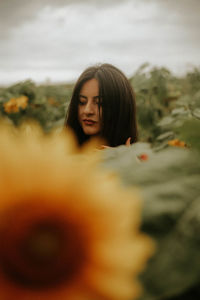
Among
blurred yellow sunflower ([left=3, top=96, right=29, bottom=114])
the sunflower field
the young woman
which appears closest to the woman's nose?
the young woman

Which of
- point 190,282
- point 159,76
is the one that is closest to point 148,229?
point 190,282

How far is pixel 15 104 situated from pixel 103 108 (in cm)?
181

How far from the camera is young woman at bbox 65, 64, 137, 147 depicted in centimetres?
167

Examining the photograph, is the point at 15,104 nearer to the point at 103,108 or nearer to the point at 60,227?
the point at 103,108

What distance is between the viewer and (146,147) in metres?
0.43

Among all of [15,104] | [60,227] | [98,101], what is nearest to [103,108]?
[98,101]

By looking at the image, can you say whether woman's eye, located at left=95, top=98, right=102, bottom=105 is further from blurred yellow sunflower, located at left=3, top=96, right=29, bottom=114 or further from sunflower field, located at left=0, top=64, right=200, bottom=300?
blurred yellow sunflower, located at left=3, top=96, right=29, bottom=114

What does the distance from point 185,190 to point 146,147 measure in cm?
10

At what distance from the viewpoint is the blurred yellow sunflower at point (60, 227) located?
0.25 metres

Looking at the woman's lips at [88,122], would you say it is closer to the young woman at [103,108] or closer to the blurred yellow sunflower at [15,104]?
the young woman at [103,108]

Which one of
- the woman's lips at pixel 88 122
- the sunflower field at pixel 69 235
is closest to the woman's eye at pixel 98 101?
the woman's lips at pixel 88 122

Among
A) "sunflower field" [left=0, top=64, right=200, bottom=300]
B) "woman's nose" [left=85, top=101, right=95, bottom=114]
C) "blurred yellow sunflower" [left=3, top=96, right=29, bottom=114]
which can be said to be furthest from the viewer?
"blurred yellow sunflower" [left=3, top=96, right=29, bottom=114]

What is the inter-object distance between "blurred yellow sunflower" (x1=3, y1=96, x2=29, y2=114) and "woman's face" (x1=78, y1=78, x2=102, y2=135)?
1613mm

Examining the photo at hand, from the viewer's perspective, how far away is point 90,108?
165cm
